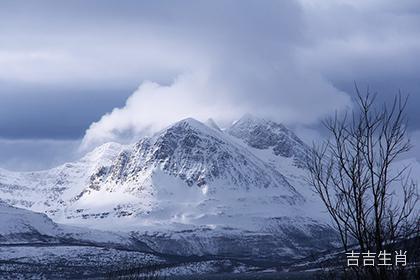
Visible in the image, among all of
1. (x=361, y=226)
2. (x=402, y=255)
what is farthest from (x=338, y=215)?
(x=402, y=255)

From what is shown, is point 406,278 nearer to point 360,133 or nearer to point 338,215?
point 338,215

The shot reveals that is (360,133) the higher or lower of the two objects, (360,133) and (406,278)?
the higher

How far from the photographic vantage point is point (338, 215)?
26172mm

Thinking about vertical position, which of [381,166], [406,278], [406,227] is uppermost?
[381,166]

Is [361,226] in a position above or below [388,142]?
below

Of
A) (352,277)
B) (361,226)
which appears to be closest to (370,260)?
(361,226)

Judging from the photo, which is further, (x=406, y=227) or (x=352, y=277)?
(x=352, y=277)

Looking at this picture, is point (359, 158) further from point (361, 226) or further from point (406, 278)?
point (406, 278)

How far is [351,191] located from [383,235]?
176cm

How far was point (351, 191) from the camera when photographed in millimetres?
26906

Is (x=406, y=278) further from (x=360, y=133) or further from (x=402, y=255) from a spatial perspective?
(x=360, y=133)

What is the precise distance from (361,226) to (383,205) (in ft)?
3.17

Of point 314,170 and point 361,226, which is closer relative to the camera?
point 361,226

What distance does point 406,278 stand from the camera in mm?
26562
